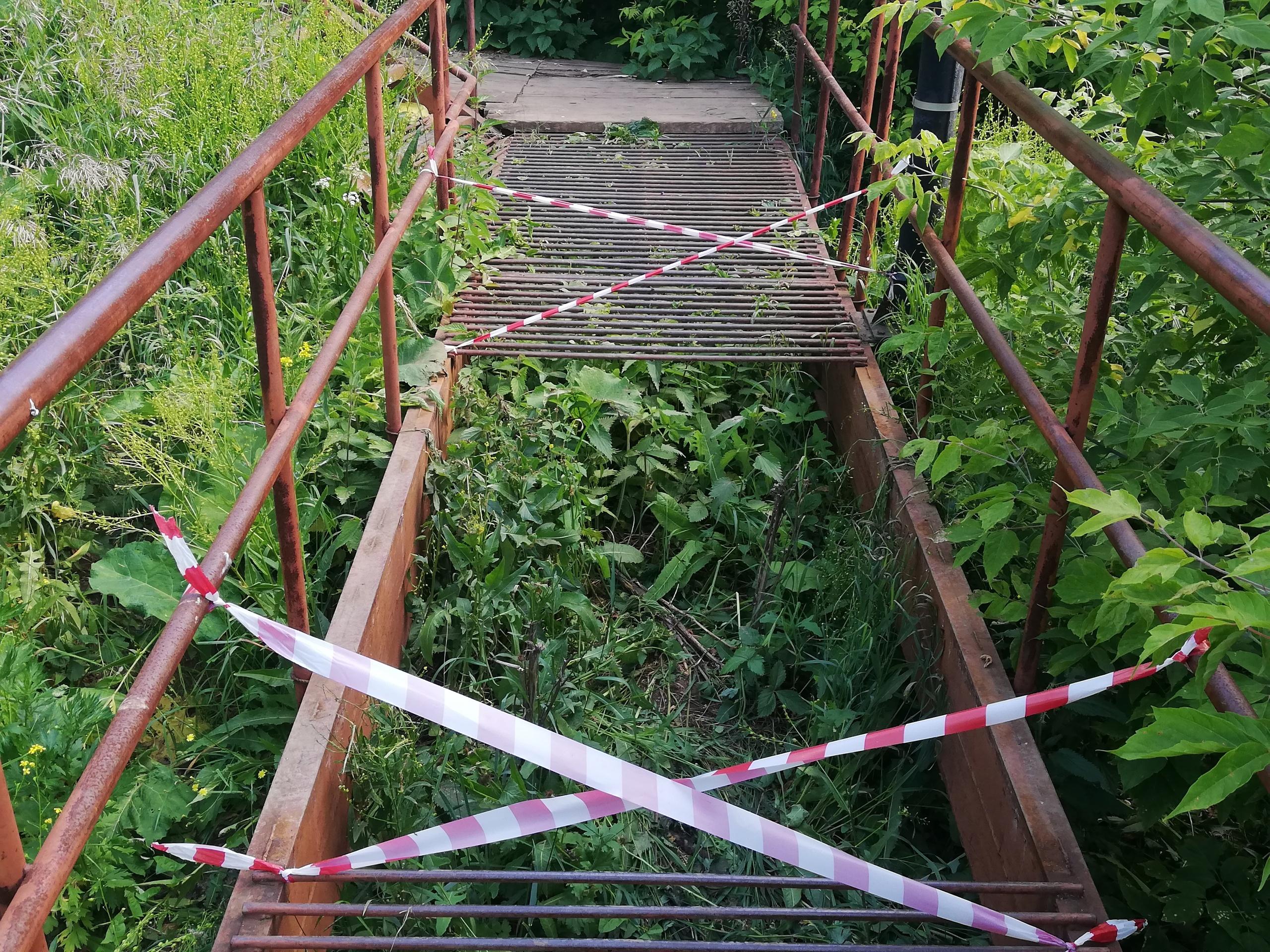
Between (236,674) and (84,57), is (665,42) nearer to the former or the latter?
(84,57)

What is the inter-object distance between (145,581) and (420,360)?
1.29m

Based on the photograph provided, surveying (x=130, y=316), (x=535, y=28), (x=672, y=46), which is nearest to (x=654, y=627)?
(x=130, y=316)

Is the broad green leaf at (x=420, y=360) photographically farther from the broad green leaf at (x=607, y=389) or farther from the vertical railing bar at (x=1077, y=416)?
the vertical railing bar at (x=1077, y=416)

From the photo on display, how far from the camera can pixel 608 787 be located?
1.93 metres

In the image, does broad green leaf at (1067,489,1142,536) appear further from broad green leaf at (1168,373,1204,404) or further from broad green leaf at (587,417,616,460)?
broad green leaf at (587,417,616,460)

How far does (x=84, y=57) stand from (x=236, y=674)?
8.96ft

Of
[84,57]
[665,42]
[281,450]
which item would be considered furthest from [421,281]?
[665,42]

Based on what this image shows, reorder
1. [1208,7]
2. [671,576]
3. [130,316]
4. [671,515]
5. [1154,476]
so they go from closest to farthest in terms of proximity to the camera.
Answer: [130,316] < [1208,7] < [1154,476] < [671,576] < [671,515]

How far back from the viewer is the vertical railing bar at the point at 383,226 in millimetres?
2943

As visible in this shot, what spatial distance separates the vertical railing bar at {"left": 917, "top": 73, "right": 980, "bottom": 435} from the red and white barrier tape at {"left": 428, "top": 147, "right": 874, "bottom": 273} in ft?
3.39

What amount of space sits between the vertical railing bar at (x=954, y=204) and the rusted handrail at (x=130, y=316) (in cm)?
151

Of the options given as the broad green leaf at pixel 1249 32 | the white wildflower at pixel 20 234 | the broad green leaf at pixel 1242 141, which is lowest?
the white wildflower at pixel 20 234

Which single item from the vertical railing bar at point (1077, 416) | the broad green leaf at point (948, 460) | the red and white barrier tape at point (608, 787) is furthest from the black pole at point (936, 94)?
the red and white barrier tape at point (608, 787)

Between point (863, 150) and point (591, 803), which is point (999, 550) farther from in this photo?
point (863, 150)
